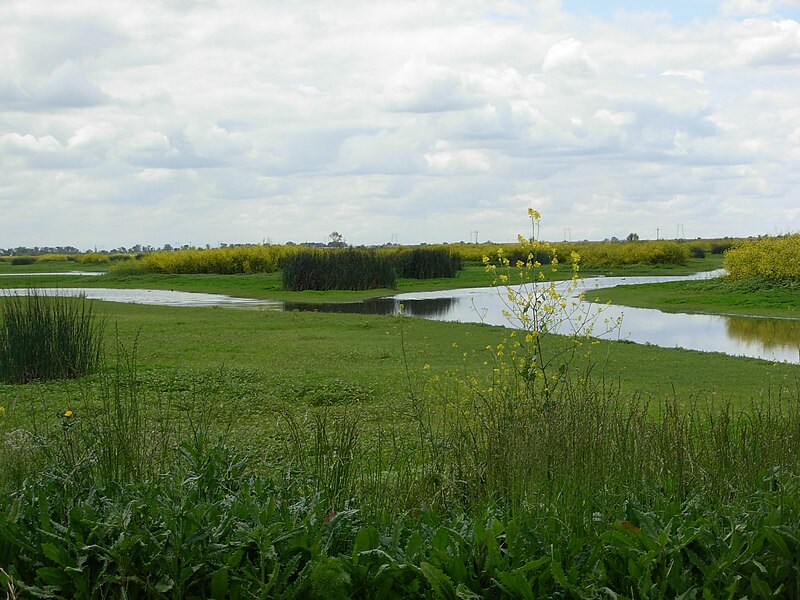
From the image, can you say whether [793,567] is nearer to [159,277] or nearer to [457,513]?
[457,513]

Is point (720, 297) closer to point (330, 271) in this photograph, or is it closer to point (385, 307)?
point (385, 307)

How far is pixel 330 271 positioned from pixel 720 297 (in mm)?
20389

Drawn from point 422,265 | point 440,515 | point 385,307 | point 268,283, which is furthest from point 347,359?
point 422,265

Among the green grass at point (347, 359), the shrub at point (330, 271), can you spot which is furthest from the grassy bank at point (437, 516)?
the shrub at point (330, 271)

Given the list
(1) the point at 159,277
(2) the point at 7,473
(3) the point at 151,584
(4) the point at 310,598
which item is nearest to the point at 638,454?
(4) the point at 310,598

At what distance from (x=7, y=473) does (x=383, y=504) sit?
85.1 inches

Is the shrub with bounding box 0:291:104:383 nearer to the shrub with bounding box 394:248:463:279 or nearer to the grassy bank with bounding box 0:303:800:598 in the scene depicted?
the grassy bank with bounding box 0:303:800:598

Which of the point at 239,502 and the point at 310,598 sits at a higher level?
the point at 239,502

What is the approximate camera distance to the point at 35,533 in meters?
3.84

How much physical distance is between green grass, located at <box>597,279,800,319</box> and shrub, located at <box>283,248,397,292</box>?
1316 centimetres

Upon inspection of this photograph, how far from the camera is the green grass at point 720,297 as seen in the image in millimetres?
31500

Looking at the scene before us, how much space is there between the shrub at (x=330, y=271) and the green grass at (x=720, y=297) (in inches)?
518

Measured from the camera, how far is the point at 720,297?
34.8 meters

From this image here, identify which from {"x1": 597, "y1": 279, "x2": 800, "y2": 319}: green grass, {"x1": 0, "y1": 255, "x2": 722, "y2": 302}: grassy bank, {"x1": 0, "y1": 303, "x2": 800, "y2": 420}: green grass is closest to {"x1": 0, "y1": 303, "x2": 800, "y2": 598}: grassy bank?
{"x1": 0, "y1": 303, "x2": 800, "y2": 420}: green grass
